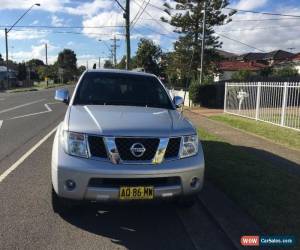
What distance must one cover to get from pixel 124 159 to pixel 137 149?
A: 0.17m

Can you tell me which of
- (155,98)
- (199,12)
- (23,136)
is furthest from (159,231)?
(199,12)

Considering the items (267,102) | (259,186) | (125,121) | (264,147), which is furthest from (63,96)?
(267,102)

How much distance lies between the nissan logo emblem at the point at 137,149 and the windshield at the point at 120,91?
5.18 ft

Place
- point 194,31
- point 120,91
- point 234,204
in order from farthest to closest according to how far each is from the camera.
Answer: point 194,31 → point 120,91 → point 234,204

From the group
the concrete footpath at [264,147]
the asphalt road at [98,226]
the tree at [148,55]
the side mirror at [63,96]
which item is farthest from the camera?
the tree at [148,55]

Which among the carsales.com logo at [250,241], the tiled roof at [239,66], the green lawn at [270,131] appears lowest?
the green lawn at [270,131]

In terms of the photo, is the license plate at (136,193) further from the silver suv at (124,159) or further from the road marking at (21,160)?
the road marking at (21,160)

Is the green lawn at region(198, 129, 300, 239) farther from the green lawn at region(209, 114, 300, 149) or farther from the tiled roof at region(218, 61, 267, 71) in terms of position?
the tiled roof at region(218, 61, 267, 71)

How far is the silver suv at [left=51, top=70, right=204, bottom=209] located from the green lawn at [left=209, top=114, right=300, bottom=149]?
6.78 m

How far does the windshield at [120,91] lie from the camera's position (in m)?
6.56

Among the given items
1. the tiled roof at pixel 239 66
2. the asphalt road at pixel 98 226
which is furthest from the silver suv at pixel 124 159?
the tiled roof at pixel 239 66

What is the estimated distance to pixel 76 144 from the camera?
5.01 metres

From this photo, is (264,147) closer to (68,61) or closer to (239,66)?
(239,66)

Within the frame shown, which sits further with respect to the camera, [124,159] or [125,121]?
[125,121]
